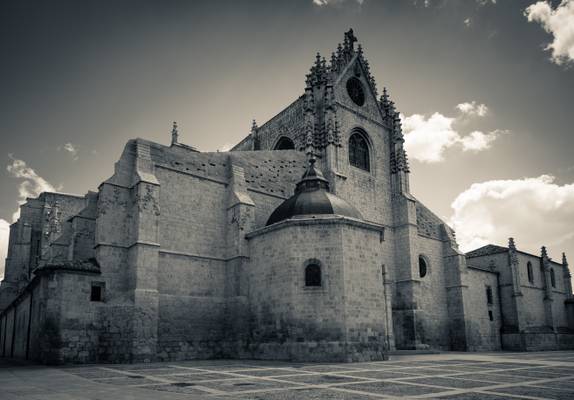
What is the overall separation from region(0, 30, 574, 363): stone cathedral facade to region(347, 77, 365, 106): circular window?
Result: 0.19 metres

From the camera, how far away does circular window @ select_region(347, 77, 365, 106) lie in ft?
108

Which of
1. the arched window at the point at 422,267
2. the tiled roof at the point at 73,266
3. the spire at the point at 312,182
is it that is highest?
the spire at the point at 312,182

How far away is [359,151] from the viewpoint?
106ft

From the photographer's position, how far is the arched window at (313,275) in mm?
20359

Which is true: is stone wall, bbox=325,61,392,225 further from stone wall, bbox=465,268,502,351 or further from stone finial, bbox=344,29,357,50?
stone wall, bbox=465,268,502,351

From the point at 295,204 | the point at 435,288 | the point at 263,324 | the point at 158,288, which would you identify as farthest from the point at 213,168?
the point at 435,288

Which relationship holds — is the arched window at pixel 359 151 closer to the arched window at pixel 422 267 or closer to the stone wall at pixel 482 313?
the arched window at pixel 422 267

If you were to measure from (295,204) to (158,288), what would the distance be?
7614 millimetres

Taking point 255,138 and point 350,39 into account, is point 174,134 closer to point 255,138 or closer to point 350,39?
point 255,138

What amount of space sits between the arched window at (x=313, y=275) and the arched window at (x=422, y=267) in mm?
14907

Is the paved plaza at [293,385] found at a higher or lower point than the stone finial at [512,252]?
lower

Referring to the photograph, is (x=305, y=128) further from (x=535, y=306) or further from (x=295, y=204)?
(x=535, y=306)

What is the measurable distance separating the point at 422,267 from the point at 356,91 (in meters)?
13.9

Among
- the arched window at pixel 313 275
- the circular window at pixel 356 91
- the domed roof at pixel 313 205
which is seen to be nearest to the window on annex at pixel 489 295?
the circular window at pixel 356 91
